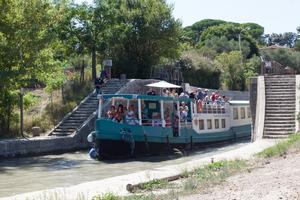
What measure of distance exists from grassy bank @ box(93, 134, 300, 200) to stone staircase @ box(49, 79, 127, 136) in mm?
15161

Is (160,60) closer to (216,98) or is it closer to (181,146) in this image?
(216,98)

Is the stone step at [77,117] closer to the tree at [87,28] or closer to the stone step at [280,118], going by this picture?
the tree at [87,28]

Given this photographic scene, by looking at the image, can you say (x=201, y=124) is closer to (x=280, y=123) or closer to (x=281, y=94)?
(x=281, y=94)

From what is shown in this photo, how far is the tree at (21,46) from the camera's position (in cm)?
2667

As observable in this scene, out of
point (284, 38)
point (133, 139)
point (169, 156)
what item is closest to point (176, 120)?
point (169, 156)

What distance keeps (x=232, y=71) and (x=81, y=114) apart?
84.8ft

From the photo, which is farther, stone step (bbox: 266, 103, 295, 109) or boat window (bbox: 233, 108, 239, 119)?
boat window (bbox: 233, 108, 239, 119)

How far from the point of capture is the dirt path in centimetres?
952

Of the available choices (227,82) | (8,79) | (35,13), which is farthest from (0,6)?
(227,82)

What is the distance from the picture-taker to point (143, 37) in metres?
38.9

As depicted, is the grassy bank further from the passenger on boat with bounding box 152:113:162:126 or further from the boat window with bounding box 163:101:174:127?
the boat window with bounding box 163:101:174:127

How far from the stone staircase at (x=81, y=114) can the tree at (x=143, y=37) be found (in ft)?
14.7

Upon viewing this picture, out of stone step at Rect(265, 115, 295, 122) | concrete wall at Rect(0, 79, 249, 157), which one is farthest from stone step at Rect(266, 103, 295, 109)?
concrete wall at Rect(0, 79, 249, 157)

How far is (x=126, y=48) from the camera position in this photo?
40031mm
